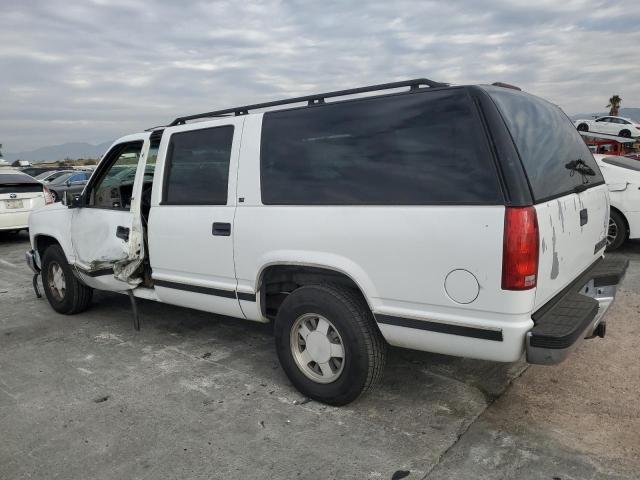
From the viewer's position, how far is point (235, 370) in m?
4.10

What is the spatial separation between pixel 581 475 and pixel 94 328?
14.6 ft

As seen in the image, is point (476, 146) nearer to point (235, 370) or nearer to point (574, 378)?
point (574, 378)

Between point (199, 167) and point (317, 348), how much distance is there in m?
1.71

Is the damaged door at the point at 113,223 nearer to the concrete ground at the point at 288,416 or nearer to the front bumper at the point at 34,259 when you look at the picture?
the concrete ground at the point at 288,416

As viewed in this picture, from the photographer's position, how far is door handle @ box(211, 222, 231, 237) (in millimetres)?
3752

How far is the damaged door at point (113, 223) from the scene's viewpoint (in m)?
4.60

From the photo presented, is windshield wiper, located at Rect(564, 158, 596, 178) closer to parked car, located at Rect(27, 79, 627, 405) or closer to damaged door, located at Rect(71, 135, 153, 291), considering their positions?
parked car, located at Rect(27, 79, 627, 405)

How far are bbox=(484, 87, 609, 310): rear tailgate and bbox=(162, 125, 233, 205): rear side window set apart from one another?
1943 mm

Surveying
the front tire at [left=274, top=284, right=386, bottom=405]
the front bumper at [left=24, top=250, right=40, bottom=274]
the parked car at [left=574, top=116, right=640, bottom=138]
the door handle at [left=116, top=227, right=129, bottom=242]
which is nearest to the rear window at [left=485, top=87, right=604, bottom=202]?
the front tire at [left=274, top=284, right=386, bottom=405]

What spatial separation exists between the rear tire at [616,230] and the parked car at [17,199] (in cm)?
1062

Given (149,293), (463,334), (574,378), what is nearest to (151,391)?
(149,293)

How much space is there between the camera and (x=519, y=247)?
257 cm

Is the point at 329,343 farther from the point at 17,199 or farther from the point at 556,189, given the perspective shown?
the point at 17,199

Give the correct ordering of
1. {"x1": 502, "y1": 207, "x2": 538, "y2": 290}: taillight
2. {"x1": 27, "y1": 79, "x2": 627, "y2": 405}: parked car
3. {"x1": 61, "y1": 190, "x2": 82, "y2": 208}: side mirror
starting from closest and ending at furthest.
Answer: {"x1": 502, "y1": 207, "x2": 538, "y2": 290}: taillight
{"x1": 27, "y1": 79, "x2": 627, "y2": 405}: parked car
{"x1": 61, "y1": 190, "x2": 82, "y2": 208}: side mirror
